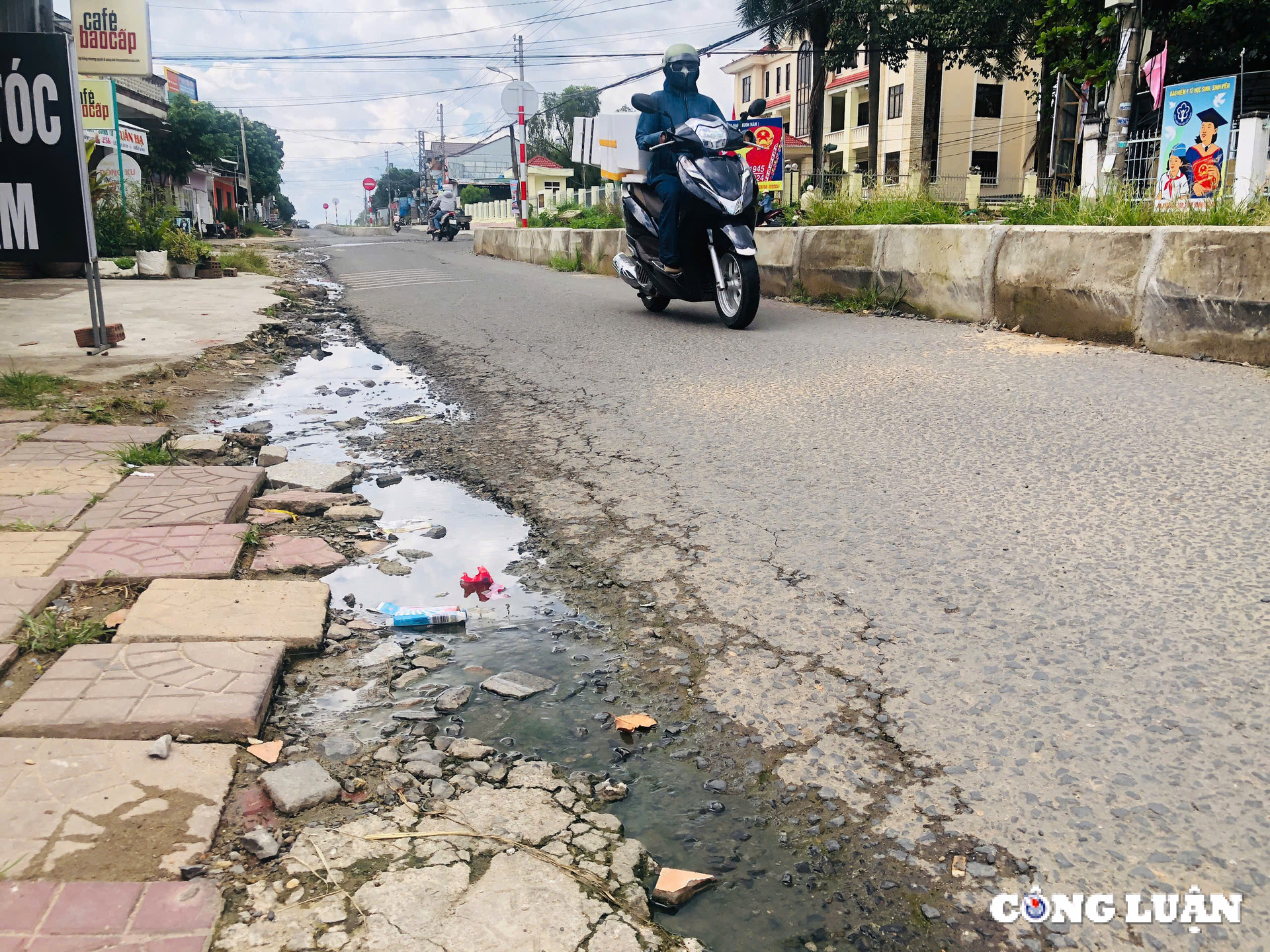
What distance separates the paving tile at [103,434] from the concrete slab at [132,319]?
4.53ft

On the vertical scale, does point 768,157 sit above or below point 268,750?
above

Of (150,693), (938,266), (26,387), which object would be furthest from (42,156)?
(938,266)

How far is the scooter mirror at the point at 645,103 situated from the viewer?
25.0 feet

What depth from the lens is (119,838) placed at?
170 centimetres

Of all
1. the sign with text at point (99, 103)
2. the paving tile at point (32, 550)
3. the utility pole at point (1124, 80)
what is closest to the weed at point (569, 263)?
the utility pole at point (1124, 80)

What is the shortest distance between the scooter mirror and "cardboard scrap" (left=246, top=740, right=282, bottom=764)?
653cm

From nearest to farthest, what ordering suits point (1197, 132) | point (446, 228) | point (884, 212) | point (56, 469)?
point (56, 469)
point (884, 212)
point (1197, 132)
point (446, 228)

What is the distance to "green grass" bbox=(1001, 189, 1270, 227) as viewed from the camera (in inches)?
218

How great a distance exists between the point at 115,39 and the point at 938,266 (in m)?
10.2

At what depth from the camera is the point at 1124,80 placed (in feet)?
42.4

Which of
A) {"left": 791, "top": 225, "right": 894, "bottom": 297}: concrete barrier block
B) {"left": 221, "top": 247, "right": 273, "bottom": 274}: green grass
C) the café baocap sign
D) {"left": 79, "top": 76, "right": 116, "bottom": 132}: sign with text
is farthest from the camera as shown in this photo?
{"left": 79, "top": 76, "right": 116, "bottom": 132}: sign with text

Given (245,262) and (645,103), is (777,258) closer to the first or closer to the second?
(645,103)

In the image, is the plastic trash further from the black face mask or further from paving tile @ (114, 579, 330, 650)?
the black face mask

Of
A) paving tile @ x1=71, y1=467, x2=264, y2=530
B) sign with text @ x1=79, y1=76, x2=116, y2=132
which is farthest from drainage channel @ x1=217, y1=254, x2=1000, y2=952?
sign with text @ x1=79, y1=76, x2=116, y2=132
